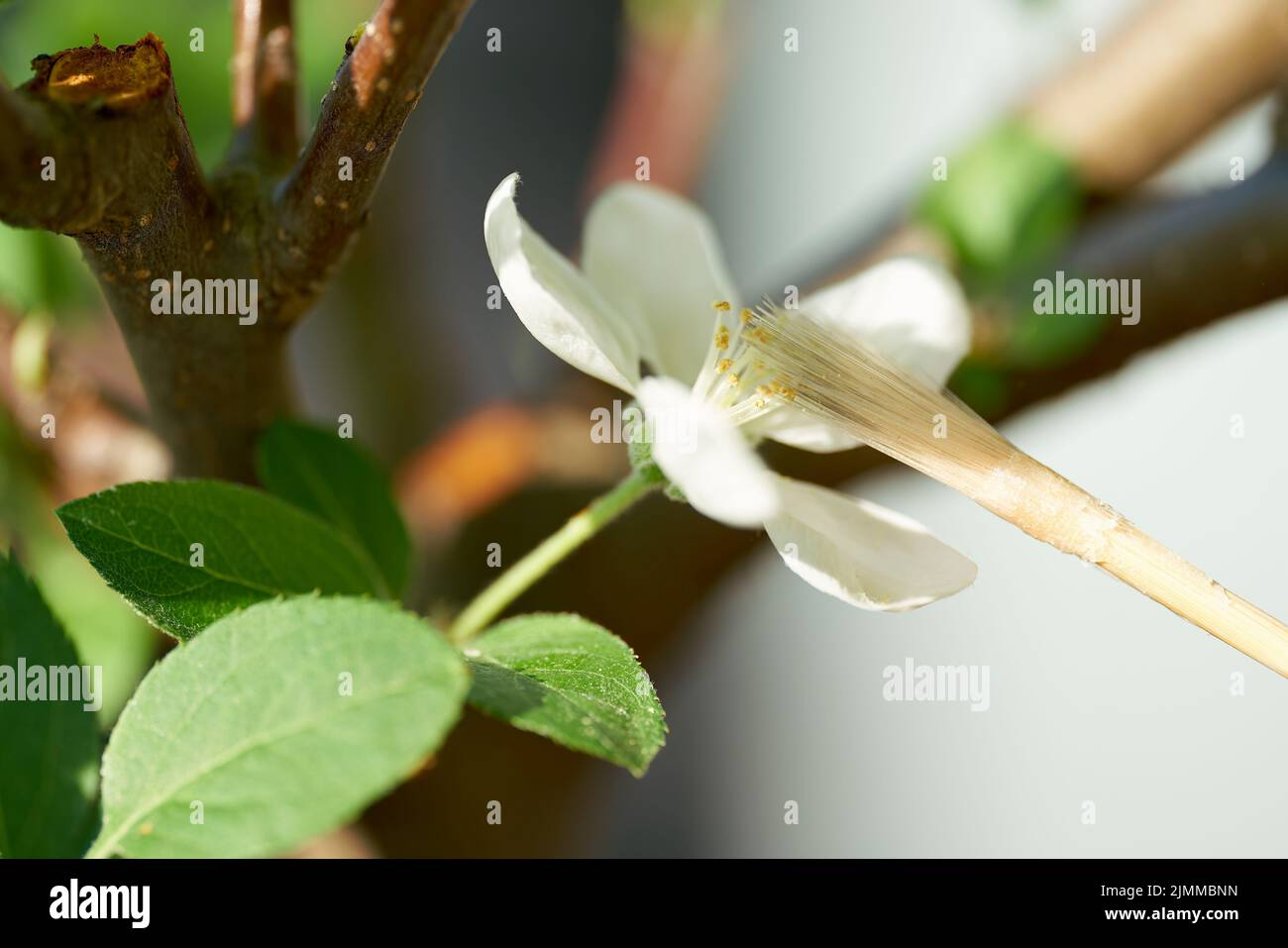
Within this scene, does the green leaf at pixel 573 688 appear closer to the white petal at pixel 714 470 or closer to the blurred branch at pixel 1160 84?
the white petal at pixel 714 470

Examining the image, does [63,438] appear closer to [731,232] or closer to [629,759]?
[629,759]

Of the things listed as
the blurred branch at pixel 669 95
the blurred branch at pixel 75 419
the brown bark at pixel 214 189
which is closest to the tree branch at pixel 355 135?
the brown bark at pixel 214 189

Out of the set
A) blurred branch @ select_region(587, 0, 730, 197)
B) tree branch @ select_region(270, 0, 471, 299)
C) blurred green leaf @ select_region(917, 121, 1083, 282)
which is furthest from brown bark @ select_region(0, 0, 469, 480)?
blurred branch @ select_region(587, 0, 730, 197)

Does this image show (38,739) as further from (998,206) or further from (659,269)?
(998,206)

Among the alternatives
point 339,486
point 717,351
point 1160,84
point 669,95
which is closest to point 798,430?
point 717,351

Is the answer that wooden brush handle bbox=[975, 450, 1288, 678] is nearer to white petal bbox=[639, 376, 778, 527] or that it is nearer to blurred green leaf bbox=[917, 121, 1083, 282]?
white petal bbox=[639, 376, 778, 527]

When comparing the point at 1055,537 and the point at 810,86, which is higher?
the point at 810,86

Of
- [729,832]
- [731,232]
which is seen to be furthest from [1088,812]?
[731,232]
